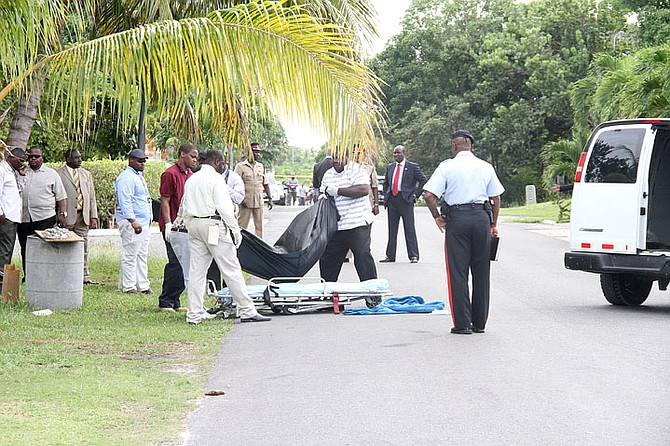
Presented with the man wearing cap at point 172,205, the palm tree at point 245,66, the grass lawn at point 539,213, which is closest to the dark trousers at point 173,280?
the man wearing cap at point 172,205

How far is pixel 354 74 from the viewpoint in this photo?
10742 mm

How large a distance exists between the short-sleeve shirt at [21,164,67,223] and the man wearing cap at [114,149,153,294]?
0.82 metres

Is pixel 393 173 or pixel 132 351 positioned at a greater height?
pixel 393 173

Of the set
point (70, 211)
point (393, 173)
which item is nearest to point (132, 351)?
point (70, 211)

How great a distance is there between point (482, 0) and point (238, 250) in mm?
52957

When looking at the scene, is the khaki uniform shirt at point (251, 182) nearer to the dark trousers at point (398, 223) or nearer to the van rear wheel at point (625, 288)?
the dark trousers at point (398, 223)

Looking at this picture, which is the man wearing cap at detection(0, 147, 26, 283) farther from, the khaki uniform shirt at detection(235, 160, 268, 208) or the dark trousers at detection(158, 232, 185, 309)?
the khaki uniform shirt at detection(235, 160, 268, 208)

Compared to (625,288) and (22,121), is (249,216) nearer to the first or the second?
(22,121)

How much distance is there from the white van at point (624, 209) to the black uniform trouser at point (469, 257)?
2471 mm

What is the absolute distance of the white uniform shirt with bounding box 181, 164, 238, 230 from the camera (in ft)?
39.1

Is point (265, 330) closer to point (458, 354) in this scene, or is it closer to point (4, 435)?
point (458, 354)

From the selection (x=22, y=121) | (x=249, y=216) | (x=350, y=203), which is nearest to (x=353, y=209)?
(x=350, y=203)

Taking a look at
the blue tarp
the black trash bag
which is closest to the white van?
the blue tarp

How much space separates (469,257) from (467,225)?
1.08 feet
